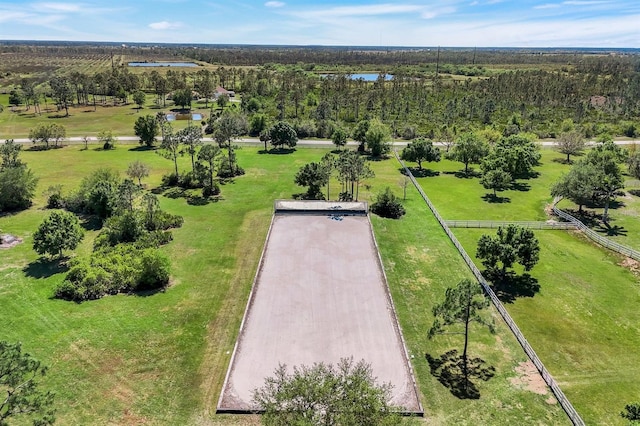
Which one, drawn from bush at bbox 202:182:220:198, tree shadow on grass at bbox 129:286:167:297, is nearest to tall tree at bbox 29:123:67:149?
bush at bbox 202:182:220:198

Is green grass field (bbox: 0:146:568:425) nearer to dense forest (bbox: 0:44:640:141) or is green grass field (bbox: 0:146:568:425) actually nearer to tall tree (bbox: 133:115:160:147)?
tall tree (bbox: 133:115:160:147)

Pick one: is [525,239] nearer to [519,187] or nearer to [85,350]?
[519,187]

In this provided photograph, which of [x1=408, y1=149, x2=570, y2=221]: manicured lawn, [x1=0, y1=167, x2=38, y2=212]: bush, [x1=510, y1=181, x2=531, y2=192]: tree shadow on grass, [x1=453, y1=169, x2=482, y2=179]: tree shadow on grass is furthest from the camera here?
[x1=453, y1=169, x2=482, y2=179]: tree shadow on grass

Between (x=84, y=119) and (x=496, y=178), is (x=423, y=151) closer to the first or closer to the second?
(x=496, y=178)

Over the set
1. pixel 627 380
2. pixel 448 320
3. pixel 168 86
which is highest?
pixel 168 86

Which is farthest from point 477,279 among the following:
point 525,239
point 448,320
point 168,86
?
point 168,86

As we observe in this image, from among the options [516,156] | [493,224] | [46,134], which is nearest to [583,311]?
[493,224]

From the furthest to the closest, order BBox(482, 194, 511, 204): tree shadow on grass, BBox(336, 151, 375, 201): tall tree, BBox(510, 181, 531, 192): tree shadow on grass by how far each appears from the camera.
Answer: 1. BBox(510, 181, 531, 192): tree shadow on grass
2. BBox(482, 194, 511, 204): tree shadow on grass
3. BBox(336, 151, 375, 201): tall tree
